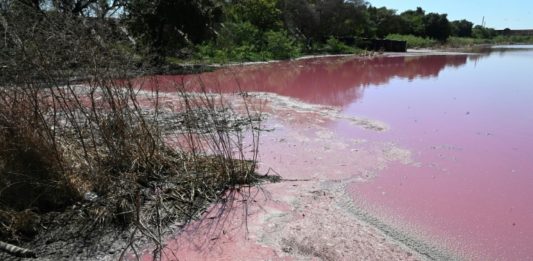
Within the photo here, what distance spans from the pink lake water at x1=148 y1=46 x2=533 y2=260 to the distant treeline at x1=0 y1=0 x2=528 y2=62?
1743 mm

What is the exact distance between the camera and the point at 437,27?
47.8 metres

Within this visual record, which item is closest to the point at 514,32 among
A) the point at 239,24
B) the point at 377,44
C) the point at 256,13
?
the point at 377,44

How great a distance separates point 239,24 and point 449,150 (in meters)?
18.2

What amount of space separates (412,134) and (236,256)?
16.2 ft

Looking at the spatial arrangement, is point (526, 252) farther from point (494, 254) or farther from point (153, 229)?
point (153, 229)

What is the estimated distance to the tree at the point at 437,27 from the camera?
47.7 m

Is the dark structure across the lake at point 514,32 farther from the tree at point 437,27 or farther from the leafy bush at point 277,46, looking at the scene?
the leafy bush at point 277,46

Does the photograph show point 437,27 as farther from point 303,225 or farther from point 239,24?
point 303,225

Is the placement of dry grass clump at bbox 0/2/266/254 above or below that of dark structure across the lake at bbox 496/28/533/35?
above

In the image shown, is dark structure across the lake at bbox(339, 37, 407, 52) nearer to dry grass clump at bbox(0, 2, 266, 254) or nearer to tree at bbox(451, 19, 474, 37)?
dry grass clump at bbox(0, 2, 266, 254)

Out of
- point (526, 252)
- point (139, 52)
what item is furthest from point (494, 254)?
point (139, 52)

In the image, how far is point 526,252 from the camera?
355cm

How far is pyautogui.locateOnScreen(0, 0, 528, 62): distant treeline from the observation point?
1109cm

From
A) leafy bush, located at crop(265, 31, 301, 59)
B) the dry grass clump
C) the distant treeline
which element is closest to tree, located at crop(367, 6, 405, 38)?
the distant treeline
